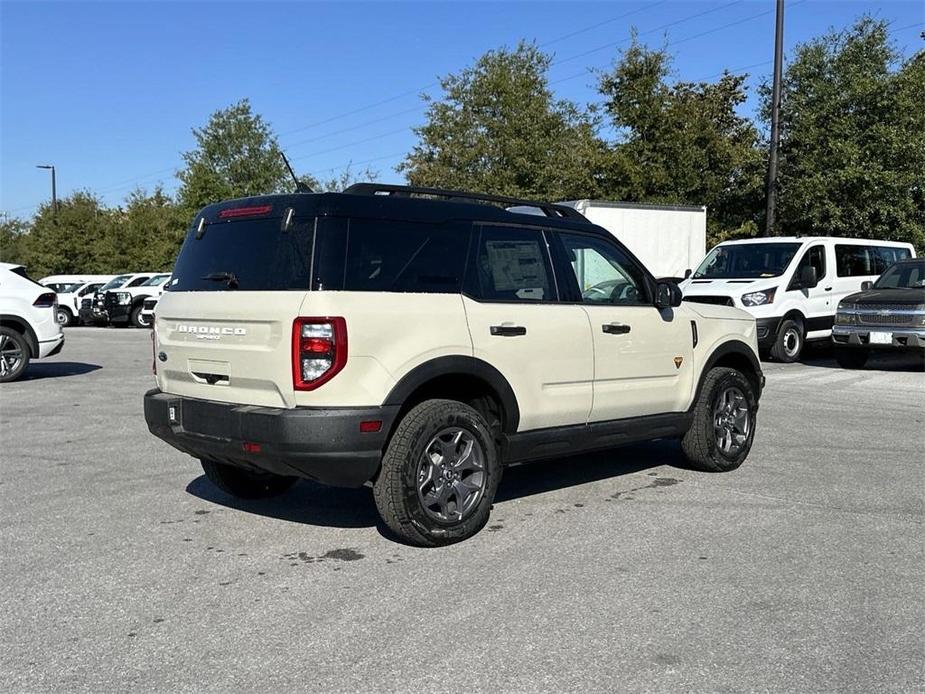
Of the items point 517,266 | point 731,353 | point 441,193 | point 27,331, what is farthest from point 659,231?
point 441,193

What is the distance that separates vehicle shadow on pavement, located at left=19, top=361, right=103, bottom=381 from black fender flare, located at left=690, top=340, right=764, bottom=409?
10178mm

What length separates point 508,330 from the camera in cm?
520

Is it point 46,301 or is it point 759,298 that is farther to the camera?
point 759,298

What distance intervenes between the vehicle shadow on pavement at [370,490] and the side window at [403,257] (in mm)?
1420

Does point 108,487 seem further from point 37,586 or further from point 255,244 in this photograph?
point 255,244

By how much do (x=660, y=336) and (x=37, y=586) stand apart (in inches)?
157

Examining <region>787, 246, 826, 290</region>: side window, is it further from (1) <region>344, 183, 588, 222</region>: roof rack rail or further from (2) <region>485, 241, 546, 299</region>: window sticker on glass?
(2) <region>485, 241, 546, 299</region>: window sticker on glass

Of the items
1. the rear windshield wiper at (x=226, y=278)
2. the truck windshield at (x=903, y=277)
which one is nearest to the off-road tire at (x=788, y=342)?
the truck windshield at (x=903, y=277)

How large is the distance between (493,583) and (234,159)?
39726mm

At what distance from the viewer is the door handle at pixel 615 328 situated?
5809mm

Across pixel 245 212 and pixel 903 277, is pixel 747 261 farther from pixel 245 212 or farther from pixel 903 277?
pixel 245 212

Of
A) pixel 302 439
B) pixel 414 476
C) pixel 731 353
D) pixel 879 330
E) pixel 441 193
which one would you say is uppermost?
pixel 441 193

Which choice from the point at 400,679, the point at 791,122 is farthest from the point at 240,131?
the point at 400,679

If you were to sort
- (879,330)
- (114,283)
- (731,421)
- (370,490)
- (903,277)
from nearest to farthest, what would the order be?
(370,490)
(731,421)
(879,330)
(903,277)
(114,283)
